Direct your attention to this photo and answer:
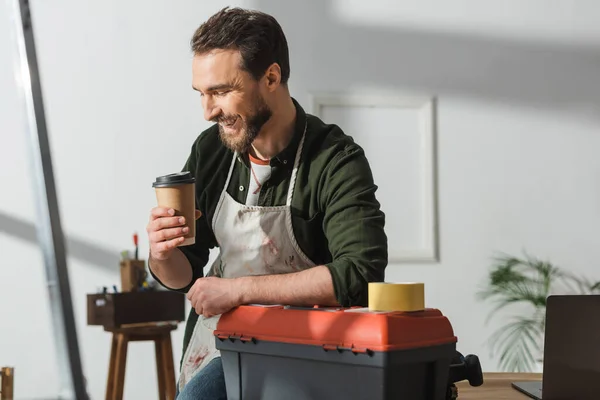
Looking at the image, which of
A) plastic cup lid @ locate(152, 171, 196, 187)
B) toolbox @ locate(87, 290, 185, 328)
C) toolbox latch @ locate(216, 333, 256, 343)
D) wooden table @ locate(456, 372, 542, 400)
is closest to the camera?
toolbox latch @ locate(216, 333, 256, 343)

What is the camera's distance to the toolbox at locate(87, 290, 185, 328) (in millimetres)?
4051

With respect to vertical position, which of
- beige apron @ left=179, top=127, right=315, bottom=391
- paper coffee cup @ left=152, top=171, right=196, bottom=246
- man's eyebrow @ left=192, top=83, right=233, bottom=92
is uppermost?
man's eyebrow @ left=192, top=83, right=233, bottom=92

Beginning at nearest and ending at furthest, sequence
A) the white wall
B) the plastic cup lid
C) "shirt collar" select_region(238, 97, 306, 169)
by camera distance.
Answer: the plastic cup lid, "shirt collar" select_region(238, 97, 306, 169), the white wall

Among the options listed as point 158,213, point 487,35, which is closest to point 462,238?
point 487,35

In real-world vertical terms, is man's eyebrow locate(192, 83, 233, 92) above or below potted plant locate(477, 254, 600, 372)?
above

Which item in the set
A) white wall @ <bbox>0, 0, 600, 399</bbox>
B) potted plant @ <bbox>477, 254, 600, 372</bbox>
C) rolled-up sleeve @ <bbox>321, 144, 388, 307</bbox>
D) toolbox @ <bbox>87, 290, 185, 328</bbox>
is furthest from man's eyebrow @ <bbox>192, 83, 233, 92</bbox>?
potted plant @ <bbox>477, 254, 600, 372</bbox>

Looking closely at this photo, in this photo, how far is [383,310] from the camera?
128 cm

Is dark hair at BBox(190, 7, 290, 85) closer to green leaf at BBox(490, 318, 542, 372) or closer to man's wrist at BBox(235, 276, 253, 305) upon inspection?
man's wrist at BBox(235, 276, 253, 305)

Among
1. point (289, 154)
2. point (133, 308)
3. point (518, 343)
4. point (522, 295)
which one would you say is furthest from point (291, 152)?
point (518, 343)

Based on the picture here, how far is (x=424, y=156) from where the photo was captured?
218 inches

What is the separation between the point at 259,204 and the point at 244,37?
0.37 m

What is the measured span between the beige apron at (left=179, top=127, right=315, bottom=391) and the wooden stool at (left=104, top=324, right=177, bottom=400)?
2384mm

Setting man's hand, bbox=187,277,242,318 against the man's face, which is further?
the man's face

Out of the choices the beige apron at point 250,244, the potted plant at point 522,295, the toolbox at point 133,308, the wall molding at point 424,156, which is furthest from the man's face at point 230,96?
the potted plant at point 522,295
